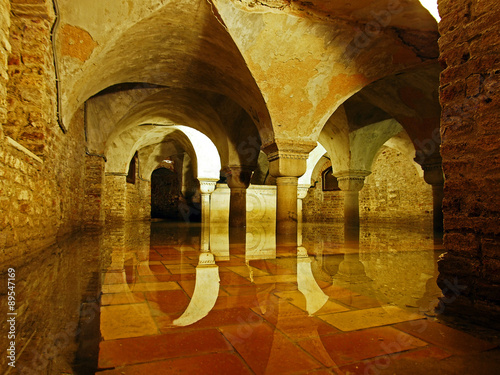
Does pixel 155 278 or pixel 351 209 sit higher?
pixel 351 209

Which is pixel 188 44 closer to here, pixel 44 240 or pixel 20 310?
pixel 44 240

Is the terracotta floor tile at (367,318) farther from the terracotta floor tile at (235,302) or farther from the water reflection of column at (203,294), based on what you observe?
the water reflection of column at (203,294)

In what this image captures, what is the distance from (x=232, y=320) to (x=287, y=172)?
4.71m

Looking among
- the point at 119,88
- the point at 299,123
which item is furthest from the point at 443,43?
the point at 119,88

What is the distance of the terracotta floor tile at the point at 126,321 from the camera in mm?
1662

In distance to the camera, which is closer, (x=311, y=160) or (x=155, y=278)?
(x=155, y=278)

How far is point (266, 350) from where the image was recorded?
58.3 inches

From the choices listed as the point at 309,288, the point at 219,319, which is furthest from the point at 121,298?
the point at 309,288

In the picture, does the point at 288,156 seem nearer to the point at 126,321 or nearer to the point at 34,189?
the point at 34,189

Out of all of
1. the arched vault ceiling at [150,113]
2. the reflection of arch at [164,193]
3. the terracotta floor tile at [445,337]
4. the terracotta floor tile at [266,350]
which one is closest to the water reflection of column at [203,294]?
the terracotta floor tile at [266,350]

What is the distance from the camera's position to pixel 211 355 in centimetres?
142

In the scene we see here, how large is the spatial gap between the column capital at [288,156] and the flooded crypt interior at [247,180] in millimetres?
30

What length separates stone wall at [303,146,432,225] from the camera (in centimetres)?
Result: 1307

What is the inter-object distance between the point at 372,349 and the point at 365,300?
83 centimetres
